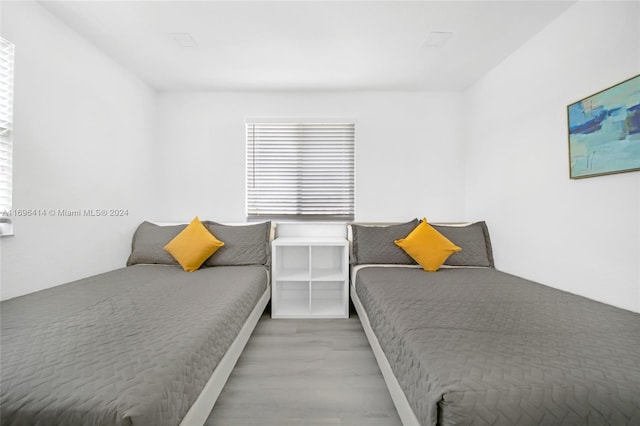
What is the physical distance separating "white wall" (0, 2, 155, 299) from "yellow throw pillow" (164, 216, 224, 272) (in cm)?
56

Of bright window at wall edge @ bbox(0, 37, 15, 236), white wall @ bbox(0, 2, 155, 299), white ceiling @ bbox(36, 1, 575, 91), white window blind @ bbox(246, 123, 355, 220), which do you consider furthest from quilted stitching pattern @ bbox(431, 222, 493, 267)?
bright window at wall edge @ bbox(0, 37, 15, 236)

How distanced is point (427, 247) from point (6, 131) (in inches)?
119

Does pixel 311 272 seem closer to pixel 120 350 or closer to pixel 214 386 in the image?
pixel 214 386

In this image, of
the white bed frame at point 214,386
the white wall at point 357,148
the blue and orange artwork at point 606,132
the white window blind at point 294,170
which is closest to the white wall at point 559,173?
the blue and orange artwork at point 606,132

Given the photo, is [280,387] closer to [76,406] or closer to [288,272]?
[76,406]

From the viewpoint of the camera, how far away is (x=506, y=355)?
3.46 feet

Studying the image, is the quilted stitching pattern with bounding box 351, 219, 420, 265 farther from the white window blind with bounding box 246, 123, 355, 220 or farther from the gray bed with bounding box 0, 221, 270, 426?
the gray bed with bounding box 0, 221, 270, 426

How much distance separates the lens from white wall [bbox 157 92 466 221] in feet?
10.9

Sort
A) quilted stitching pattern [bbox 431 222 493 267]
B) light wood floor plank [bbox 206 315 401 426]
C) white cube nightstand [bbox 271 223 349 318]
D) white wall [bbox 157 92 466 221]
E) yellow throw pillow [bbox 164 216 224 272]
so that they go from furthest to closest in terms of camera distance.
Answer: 1. white wall [bbox 157 92 466 221]
2. white cube nightstand [bbox 271 223 349 318]
3. quilted stitching pattern [bbox 431 222 493 267]
4. yellow throw pillow [bbox 164 216 224 272]
5. light wood floor plank [bbox 206 315 401 426]

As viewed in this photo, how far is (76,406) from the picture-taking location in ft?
2.58

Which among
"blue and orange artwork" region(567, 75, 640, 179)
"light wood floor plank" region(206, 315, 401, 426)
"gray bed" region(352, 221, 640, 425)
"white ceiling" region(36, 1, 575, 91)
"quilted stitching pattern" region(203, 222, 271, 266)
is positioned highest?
"white ceiling" region(36, 1, 575, 91)

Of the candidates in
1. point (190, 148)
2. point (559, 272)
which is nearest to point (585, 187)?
point (559, 272)

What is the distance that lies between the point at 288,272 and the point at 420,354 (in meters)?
2.08

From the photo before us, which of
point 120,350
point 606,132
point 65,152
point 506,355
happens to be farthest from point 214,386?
point 606,132
